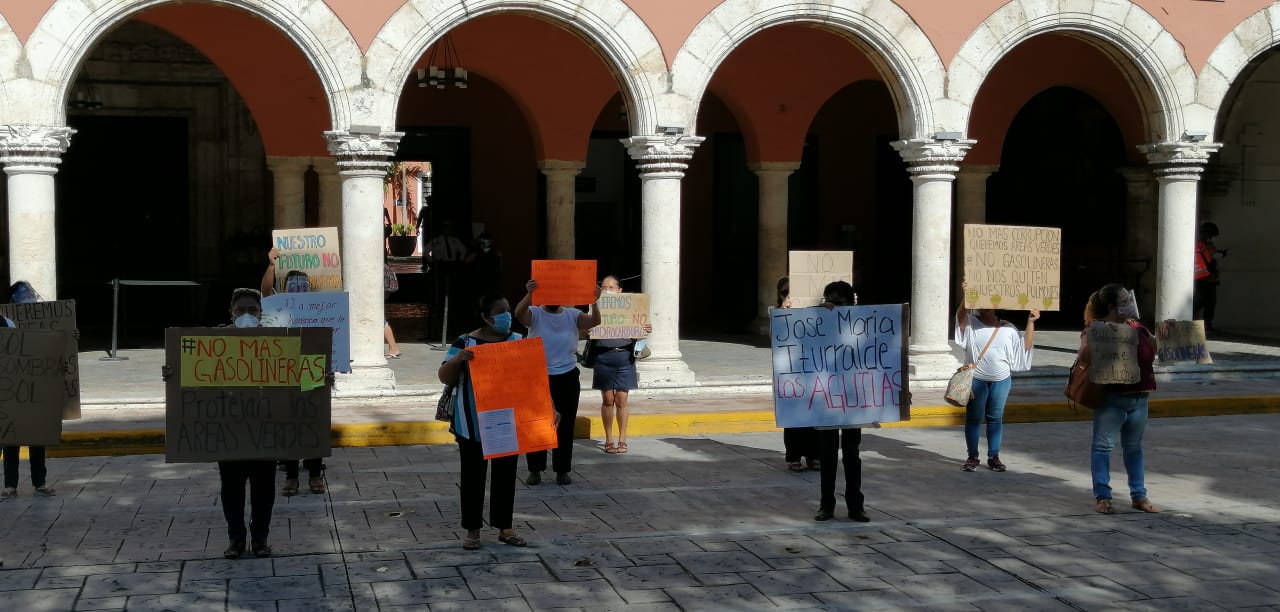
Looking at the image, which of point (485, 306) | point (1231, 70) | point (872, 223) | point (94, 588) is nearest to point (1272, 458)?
point (1231, 70)

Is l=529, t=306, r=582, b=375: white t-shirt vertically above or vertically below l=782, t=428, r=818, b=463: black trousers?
above

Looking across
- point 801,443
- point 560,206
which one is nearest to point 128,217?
point 560,206

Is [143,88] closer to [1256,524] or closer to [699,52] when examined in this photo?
[699,52]

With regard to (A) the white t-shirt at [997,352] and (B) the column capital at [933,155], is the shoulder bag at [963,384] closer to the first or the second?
(A) the white t-shirt at [997,352]

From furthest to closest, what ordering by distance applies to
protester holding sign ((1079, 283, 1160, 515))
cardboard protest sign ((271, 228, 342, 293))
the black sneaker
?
cardboard protest sign ((271, 228, 342, 293)) → the black sneaker → protester holding sign ((1079, 283, 1160, 515))

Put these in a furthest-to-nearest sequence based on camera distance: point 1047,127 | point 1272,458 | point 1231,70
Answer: point 1047,127
point 1231,70
point 1272,458

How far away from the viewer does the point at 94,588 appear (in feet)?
22.4

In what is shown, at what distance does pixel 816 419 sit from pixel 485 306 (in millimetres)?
2220

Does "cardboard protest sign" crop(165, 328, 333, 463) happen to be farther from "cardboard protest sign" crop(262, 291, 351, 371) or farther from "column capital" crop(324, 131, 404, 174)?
"column capital" crop(324, 131, 404, 174)

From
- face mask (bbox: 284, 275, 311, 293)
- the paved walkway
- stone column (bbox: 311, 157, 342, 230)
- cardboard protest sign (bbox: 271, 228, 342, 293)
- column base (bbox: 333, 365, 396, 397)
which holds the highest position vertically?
stone column (bbox: 311, 157, 342, 230)

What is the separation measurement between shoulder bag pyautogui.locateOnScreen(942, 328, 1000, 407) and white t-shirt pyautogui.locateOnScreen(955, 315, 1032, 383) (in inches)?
1.0

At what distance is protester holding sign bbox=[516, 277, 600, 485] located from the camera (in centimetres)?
964

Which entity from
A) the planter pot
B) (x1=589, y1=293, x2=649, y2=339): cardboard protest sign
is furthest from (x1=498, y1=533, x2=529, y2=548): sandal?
the planter pot

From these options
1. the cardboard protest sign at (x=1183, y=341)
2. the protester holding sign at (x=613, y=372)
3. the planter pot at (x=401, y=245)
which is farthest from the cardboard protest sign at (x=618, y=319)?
the planter pot at (x=401, y=245)
